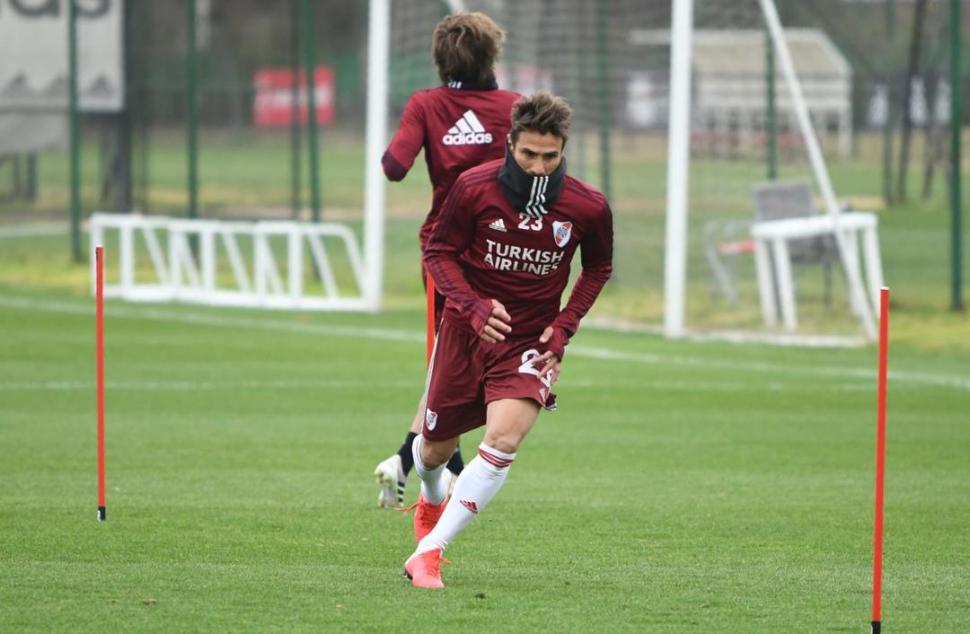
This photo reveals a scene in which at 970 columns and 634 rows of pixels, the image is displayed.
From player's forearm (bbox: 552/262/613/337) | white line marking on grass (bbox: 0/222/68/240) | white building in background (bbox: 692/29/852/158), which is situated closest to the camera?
player's forearm (bbox: 552/262/613/337)

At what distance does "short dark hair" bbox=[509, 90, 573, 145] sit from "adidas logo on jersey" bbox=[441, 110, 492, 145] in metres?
1.72

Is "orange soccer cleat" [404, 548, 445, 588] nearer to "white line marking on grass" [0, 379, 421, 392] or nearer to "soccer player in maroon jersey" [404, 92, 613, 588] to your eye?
"soccer player in maroon jersey" [404, 92, 613, 588]

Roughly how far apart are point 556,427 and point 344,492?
305 centimetres

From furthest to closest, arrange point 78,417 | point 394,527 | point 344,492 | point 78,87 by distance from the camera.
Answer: point 78,87, point 78,417, point 344,492, point 394,527

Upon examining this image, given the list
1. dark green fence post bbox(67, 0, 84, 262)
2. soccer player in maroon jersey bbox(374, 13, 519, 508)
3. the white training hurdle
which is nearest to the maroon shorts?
soccer player in maroon jersey bbox(374, 13, 519, 508)

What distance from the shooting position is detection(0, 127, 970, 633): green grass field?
6.91 metres

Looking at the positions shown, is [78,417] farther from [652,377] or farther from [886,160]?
[886,160]

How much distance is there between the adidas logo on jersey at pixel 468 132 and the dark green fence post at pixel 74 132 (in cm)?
1731

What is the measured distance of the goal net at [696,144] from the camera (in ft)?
59.8

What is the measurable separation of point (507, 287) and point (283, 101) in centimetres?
4153

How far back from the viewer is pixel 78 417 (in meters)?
12.5

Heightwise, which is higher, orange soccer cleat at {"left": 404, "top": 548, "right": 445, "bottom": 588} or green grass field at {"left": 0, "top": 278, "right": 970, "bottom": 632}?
orange soccer cleat at {"left": 404, "top": 548, "right": 445, "bottom": 588}

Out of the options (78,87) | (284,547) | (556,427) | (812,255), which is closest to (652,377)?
(556,427)

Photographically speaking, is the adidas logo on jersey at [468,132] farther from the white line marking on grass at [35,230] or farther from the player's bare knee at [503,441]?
the white line marking on grass at [35,230]
